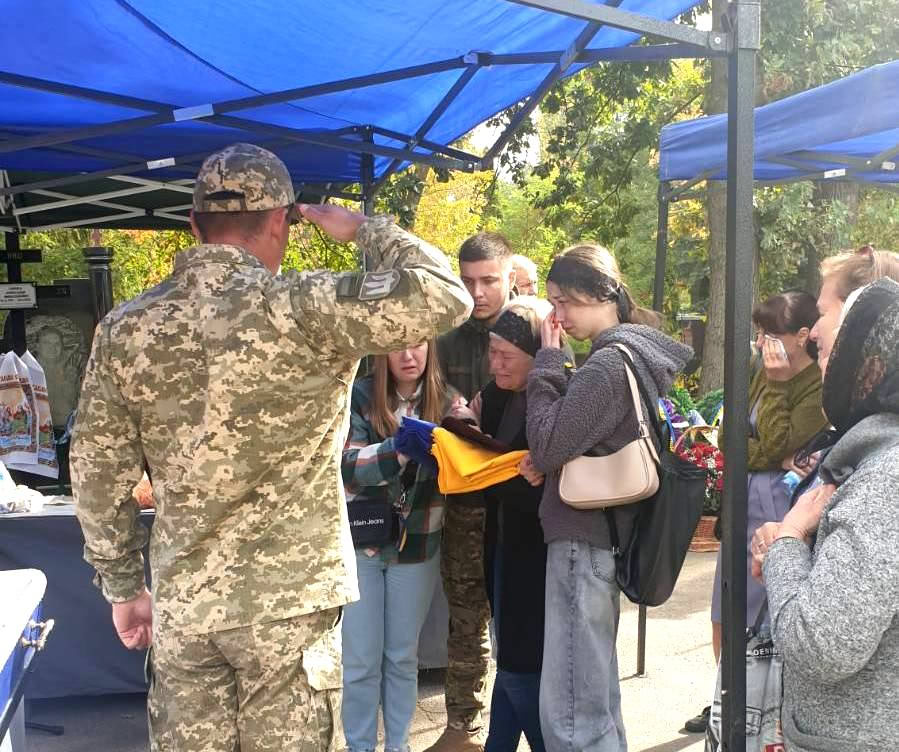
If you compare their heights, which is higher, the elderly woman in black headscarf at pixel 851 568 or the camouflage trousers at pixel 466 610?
the elderly woman in black headscarf at pixel 851 568

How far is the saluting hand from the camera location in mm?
2438

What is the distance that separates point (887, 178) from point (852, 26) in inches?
363

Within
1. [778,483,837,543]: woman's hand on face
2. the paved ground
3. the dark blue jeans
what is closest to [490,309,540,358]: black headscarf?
the dark blue jeans

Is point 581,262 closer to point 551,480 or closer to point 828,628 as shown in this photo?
point 551,480

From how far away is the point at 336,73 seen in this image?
371 centimetres

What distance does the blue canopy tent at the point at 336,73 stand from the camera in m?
2.27

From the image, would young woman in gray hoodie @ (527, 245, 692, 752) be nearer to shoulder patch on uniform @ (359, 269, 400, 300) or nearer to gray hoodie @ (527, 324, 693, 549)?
gray hoodie @ (527, 324, 693, 549)

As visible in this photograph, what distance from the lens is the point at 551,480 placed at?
296cm

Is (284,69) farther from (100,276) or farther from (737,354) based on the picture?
(100,276)

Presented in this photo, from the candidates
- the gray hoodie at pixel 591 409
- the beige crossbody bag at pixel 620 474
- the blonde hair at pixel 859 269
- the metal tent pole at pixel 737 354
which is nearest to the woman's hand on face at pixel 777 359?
the gray hoodie at pixel 591 409

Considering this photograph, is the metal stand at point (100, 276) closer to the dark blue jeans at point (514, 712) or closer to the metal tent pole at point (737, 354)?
the dark blue jeans at point (514, 712)

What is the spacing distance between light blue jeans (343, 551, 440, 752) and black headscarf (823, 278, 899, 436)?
6.87ft

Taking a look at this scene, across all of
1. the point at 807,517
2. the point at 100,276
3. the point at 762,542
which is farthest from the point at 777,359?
the point at 100,276

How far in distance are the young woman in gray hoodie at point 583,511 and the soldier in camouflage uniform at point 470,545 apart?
0.75 m
